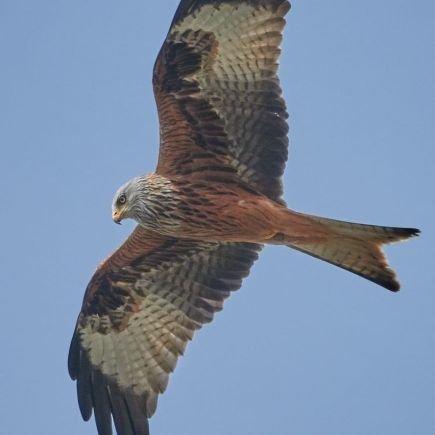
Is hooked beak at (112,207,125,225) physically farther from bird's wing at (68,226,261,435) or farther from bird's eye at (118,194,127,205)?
bird's wing at (68,226,261,435)

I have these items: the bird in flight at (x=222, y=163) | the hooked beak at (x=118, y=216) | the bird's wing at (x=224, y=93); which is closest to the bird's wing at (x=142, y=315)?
the bird in flight at (x=222, y=163)

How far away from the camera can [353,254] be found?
991cm

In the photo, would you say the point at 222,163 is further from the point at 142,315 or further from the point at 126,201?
the point at 142,315

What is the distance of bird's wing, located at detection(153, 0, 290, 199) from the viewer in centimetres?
1004

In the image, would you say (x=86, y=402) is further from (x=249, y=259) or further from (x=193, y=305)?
(x=249, y=259)

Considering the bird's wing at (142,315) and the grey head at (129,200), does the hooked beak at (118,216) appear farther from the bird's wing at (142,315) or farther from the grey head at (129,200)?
the bird's wing at (142,315)

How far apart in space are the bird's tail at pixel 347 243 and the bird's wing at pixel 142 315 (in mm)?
1182

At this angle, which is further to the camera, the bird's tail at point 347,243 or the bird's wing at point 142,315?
the bird's wing at point 142,315

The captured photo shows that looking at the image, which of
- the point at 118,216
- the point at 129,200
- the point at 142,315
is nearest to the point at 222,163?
the point at 129,200

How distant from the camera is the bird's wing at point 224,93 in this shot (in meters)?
10.0

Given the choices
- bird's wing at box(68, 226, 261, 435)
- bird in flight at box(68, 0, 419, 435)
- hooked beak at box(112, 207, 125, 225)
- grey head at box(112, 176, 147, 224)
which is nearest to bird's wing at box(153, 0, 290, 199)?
bird in flight at box(68, 0, 419, 435)

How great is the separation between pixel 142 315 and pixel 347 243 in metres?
2.75

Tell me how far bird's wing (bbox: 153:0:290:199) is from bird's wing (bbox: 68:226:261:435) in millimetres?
1109

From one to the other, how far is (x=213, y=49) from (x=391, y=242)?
2524 millimetres
